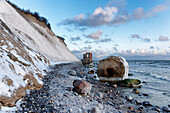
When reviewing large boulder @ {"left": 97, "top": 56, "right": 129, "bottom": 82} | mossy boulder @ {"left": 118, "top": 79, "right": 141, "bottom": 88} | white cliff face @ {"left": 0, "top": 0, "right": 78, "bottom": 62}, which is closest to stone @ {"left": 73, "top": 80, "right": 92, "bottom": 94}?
mossy boulder @ {"left": 118, "top": 79, "right": 141, "bottom": 88}

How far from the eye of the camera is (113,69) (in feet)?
34.6

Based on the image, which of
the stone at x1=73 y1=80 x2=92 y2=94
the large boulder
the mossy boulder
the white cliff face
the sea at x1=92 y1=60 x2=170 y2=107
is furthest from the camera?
the white cliff face

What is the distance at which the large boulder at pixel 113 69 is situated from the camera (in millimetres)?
10406

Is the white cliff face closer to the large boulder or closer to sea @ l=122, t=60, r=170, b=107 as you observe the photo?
the large boulder

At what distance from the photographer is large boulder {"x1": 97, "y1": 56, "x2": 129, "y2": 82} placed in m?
10.4

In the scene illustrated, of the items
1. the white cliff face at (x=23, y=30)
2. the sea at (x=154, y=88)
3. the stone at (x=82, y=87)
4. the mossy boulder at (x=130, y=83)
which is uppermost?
the white cliff face at (x=23, y=30)

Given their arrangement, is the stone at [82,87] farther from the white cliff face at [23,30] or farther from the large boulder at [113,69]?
the white cliff face at [23,30]

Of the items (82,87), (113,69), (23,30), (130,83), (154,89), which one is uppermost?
(23,30)

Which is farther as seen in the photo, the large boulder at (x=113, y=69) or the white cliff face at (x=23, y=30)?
the white cliff face at (x=23, y=30)

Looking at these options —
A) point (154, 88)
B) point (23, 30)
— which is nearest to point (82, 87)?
point (154, 88)

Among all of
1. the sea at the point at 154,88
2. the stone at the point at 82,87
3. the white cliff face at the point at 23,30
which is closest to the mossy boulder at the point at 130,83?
the sea at the point at 154,88

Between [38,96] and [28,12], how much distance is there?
1813 inches

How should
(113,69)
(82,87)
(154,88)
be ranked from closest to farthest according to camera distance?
(82,87) → (154,88) → (113,69)

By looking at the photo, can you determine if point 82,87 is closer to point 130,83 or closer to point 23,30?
point 130,83
